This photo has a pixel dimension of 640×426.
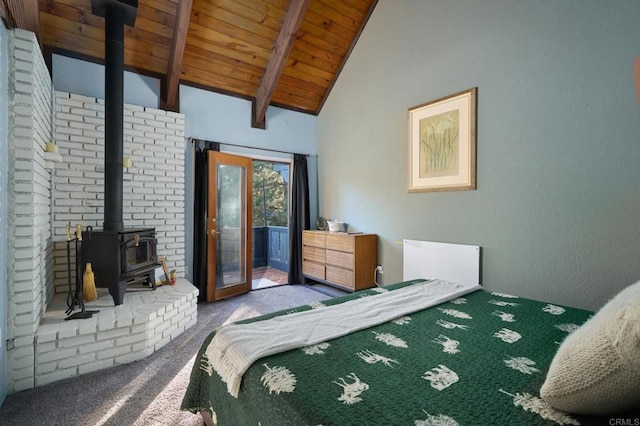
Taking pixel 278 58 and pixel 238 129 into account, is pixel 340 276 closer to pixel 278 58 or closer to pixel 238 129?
pixel 238 129

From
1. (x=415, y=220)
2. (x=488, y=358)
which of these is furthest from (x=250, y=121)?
(x=488, y=358)

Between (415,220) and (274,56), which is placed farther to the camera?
(274,56)

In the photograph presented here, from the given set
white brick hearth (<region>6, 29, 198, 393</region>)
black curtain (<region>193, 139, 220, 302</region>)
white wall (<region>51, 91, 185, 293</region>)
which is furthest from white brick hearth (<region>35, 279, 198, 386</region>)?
black curtain (<region>193, 139, 220, 302</region>)

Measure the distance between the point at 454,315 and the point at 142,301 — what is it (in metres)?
2.48

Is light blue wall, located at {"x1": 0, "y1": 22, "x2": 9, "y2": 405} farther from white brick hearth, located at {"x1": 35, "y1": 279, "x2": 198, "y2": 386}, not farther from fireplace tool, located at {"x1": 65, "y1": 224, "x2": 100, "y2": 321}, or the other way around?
fireplace tool, located at {"x1": 65, "y1": 224, "x2": 100, "y2": 321}

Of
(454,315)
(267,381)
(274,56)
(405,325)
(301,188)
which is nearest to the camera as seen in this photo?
(267,381)

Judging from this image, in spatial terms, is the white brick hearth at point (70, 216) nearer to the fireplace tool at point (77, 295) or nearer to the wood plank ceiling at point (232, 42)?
the fireplace tool at point (77, 295)

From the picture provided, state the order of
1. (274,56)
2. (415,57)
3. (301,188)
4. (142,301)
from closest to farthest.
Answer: (142,301) < (415,57) < (274,56) < (301,188)

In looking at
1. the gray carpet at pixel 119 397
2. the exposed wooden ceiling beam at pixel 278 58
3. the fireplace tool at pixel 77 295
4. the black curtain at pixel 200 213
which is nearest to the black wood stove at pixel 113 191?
the fireplace tool at pixel 77 295

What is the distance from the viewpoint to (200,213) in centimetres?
384

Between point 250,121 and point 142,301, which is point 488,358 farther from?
point 250,121

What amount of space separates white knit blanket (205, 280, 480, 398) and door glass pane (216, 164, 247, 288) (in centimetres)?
269

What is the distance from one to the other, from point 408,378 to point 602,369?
0.48 meters

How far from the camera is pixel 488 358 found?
110cm
